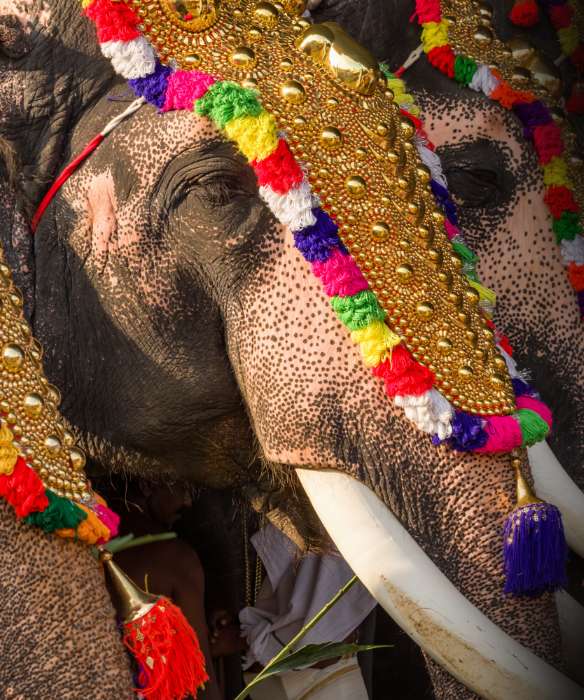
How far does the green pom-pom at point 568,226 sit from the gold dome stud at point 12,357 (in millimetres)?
1066

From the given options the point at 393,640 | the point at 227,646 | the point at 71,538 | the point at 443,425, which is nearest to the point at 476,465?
the point at 443,425

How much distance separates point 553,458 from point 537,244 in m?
0.42

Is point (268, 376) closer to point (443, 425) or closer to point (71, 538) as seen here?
point (443, 425)

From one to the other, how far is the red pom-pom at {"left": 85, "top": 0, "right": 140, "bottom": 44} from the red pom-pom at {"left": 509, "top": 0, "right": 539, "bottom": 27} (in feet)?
2.67

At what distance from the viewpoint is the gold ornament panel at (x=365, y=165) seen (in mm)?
2455

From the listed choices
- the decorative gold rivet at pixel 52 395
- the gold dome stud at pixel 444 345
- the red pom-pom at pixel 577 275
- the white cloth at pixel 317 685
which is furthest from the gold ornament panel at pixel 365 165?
the white cloth at pixel 317 685

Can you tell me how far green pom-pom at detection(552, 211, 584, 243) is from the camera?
2893 millimetres

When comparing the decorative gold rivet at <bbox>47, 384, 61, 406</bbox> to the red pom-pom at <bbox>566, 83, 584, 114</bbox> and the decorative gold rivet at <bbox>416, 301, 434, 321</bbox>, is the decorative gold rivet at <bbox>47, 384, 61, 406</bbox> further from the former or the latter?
the red pom-pom at <bbox>566, 83, 584, 114</bbox>

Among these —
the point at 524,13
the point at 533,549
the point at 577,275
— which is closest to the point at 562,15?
the point at 524,13

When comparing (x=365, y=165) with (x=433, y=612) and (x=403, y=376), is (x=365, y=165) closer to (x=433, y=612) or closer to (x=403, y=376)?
(x=403, y=376)

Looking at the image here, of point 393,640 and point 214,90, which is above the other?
point 214,90

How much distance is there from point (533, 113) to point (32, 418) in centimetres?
113

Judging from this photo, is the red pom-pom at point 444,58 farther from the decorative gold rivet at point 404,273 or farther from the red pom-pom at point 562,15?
the decorative gold rivet at point 404,273

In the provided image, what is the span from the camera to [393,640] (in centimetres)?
362
